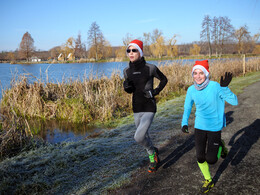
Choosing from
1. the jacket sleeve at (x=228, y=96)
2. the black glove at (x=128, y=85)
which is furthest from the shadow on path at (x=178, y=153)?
the jacket sleeve at (x=228, y=96)

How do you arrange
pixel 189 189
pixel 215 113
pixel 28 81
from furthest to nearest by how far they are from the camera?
1. pixel 28 81
2. pixel 189 189
3. pixel 215 113

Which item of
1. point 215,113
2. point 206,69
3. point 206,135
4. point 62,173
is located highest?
point 206,69

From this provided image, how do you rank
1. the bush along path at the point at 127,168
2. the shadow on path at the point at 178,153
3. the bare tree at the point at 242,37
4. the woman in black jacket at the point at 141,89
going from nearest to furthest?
1. the bush along path at the point at 127,168
2. the woman in black jacket at the point at 141,89
3. the shadow on path at the point at 178,153
4. the bare tree at the point at 242,37

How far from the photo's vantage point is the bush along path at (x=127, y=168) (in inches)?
118

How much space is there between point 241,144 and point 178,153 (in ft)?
4.62

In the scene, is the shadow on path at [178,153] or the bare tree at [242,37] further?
the bare tree at [242,37]

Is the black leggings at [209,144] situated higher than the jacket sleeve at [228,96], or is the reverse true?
the jacket sleeve at [228,96]

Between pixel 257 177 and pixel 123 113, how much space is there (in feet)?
20.4

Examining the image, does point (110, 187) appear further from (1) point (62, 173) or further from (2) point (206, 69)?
(2) point (206, 69)

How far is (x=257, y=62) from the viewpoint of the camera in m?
24.0

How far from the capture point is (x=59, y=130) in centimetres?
765

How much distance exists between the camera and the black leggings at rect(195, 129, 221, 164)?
264 centimetres

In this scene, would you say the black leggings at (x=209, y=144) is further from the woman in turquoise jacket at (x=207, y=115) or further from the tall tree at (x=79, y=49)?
the tall tree at (x=79, y=49)

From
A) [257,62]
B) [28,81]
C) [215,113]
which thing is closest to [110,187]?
[215,113]
